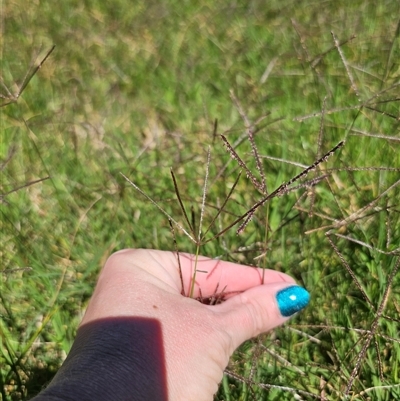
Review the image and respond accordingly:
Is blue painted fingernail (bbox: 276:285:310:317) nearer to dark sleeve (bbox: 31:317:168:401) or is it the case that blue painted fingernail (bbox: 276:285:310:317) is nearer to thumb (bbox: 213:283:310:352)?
thumb (bbox: 213:283:310:352)

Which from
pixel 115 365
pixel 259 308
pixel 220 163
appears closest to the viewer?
pixel 115 365

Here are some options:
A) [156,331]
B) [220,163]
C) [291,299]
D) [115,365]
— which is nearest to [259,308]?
[291,299]

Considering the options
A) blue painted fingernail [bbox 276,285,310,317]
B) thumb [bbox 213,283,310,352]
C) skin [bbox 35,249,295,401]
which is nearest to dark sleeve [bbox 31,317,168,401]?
skin [bbox 35,249,295,401]

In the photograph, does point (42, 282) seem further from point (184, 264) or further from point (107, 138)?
point (107, 138)

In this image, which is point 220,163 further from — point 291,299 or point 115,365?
point 115,365

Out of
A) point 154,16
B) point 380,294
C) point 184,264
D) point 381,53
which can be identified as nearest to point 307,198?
point 380,294
